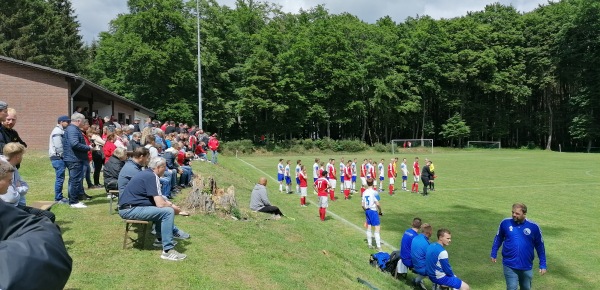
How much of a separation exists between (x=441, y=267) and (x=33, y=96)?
71.7 feet

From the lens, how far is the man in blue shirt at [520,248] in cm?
716

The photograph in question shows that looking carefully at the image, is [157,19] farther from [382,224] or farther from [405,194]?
[382,224]

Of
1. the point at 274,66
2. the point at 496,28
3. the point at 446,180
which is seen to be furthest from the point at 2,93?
the point at 496,28

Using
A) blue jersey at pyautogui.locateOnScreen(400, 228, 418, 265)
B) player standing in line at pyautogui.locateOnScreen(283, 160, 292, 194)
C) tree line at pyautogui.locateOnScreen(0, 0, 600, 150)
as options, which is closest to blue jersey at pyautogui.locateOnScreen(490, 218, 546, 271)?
blue jersey at pyautogui.locateOnScreen(400, 228, 418, 265)

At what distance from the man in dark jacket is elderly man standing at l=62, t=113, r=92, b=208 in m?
7.49

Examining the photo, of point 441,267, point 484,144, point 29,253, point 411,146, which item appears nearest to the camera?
point 29,253

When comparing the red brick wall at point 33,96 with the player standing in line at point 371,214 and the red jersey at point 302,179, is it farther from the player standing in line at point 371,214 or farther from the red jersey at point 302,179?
the player standing in line at point 371,214

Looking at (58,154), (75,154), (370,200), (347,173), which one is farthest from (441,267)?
(347,173)

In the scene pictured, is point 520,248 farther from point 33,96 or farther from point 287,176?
point 33,96

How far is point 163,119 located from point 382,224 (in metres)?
43.2

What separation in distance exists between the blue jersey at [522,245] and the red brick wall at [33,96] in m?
21.1

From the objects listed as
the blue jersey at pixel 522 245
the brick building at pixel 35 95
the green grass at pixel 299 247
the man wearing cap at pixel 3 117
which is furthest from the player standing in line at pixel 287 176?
the man wearing cap at pixel 3 117

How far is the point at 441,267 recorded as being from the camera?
7.25 m

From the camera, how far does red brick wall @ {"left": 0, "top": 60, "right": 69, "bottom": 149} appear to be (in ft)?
69.6
